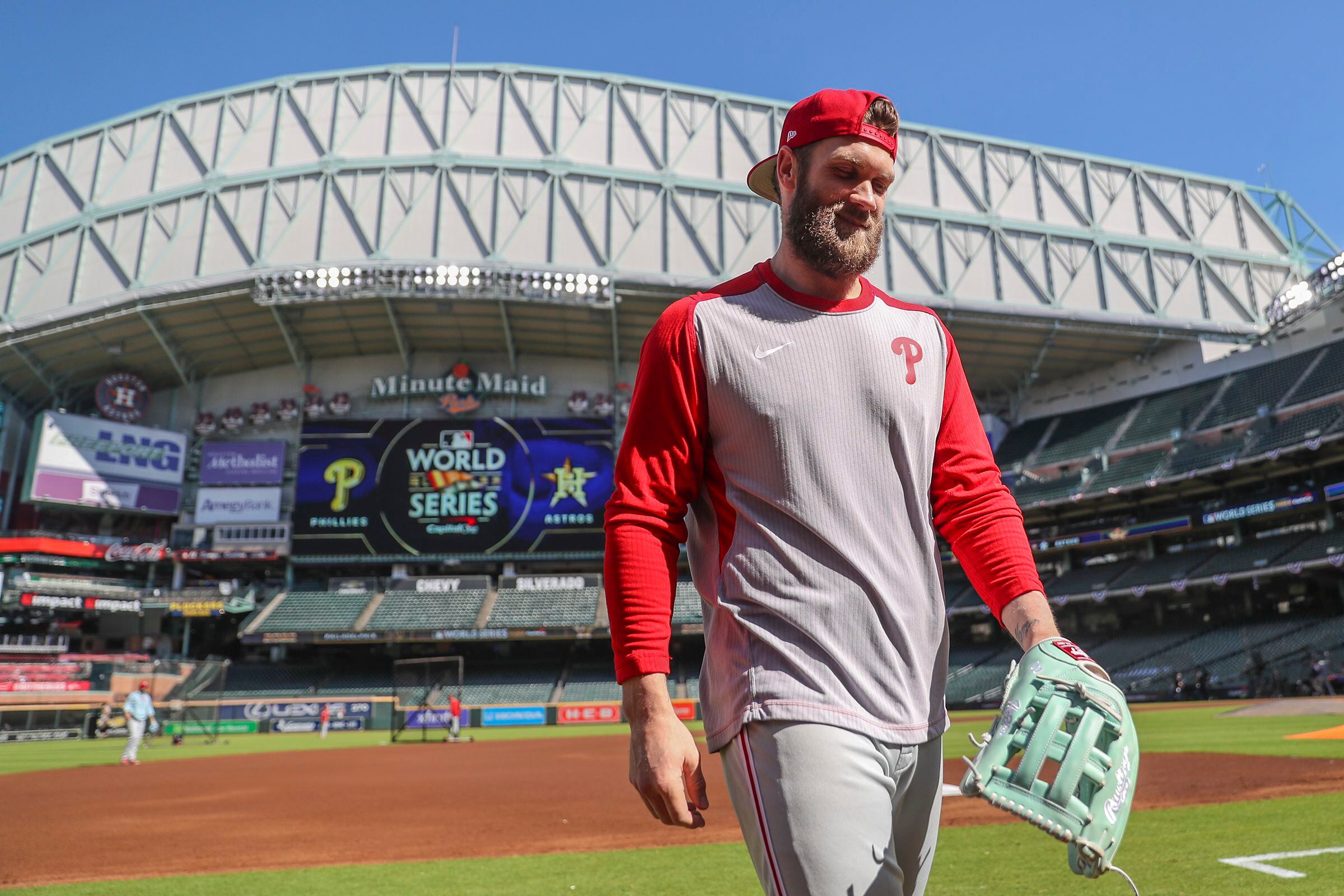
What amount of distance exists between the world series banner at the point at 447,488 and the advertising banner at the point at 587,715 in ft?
28.6

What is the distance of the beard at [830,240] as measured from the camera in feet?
6.62

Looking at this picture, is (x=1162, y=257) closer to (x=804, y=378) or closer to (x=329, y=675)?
(x=329, y=675)

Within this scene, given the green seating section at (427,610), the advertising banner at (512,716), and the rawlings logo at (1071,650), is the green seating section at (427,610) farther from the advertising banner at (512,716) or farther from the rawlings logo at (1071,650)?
the rawlings logo at (1071,650)

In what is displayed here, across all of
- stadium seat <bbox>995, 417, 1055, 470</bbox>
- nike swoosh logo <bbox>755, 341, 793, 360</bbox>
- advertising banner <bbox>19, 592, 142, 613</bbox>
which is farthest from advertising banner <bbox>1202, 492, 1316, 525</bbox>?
advertising banner <bbox>19, 592, 142, 613</bbox>

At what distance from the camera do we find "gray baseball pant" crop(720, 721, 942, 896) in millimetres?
1639

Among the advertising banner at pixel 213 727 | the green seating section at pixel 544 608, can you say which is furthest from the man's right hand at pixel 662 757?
the green seating section at pixel 544 608

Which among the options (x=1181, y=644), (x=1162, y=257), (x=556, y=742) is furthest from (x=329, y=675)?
(x=1162, y=257)

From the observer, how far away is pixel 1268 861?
4.60m

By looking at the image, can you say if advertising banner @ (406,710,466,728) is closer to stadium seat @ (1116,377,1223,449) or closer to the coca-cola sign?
the coca-cola sign

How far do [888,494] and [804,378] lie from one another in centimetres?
30

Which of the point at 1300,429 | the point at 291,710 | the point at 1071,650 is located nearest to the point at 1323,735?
the point at 1071,650

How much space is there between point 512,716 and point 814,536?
32.1 m

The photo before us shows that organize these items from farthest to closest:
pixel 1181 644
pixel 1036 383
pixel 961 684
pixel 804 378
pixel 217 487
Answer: pixel 1036 383 < pixel 217 487 < pixel 961 684 < pixel 1181 644 < pixel 804 378

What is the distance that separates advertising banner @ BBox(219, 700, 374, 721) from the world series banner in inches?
338
